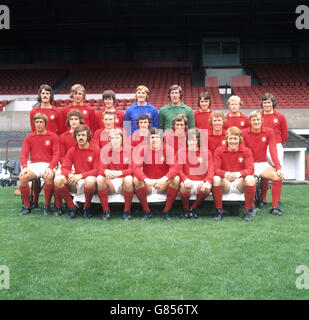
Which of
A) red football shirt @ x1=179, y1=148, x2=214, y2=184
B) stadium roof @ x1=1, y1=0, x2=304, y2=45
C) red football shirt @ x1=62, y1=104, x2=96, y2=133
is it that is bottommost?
red football shirt @ x1=179, y1=148, x2=214, y2=184

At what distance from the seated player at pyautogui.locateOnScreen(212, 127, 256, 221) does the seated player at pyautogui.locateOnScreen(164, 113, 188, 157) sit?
0.45 m

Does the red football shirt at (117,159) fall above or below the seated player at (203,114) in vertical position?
below

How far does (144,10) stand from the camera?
55.9 feet

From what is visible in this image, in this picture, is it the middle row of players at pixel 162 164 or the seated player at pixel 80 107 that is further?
the seated player at pixel 80 107

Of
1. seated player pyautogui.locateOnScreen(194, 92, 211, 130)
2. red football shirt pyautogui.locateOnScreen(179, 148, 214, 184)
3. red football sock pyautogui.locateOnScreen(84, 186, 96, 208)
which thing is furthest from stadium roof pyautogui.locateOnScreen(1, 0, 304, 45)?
red football sock pyautogui.locateOnScreen(84, 186, 96, 208)

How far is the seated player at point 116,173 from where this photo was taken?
4.44 metres

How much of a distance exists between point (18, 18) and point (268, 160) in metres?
16.4

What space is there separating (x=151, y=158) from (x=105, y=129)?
77 cm

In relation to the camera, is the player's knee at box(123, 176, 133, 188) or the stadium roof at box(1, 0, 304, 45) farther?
the stadium roof at box(1, 0, 304, 45)

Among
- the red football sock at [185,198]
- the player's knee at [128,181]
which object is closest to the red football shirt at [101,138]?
the player's knee at [128,181]

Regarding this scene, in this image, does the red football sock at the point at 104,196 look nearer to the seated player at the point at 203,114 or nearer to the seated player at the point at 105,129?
the seated player at the point at 105,129

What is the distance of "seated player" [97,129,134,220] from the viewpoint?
4441 millimetres

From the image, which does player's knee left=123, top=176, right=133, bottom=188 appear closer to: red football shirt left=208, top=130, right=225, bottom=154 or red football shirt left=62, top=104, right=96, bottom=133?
red football shirt left=208, top=130, right=225, bottom=154

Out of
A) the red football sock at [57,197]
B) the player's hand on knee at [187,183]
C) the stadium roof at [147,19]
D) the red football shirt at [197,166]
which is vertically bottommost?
the red football sock at [57,197]
